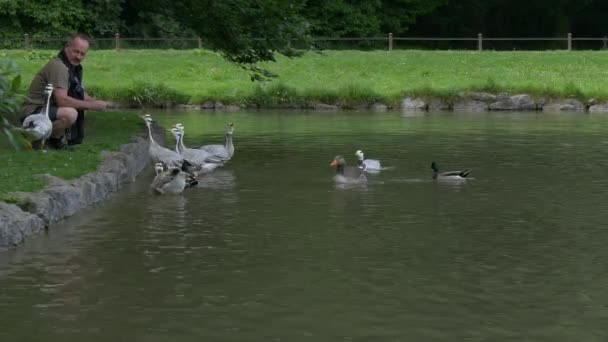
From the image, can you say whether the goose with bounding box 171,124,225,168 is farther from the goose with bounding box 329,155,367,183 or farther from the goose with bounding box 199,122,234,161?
the goose with bounding box 329,155,367,183

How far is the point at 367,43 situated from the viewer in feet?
202

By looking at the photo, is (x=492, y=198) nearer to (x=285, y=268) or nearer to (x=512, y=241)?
(x=512, y=241)

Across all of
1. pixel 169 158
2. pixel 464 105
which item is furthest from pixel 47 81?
pixel 464 105

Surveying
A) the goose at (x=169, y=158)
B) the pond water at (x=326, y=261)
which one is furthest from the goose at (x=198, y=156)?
the pond water at (x=326, y=261)

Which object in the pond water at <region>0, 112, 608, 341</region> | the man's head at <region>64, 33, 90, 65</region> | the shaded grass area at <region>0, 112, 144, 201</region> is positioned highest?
the man's head at <region>64, 33, 90, 65</region>

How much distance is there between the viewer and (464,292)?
1111cm

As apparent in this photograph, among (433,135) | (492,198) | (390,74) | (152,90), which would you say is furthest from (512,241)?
(390,74)

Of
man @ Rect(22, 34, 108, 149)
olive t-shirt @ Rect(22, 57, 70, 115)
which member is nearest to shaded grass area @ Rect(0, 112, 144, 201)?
man @ Rect(22, 34, 108, 149)

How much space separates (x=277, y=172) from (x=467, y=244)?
7.31 meters

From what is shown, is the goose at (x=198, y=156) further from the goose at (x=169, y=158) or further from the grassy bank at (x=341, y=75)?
the grassy bank at (x=341, y=75)

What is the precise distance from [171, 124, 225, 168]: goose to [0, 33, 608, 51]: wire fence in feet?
107

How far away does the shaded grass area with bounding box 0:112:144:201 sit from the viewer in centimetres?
1473

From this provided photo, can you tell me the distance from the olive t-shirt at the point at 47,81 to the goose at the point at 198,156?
2260 mm

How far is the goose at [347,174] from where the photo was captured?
1911 centimetres
